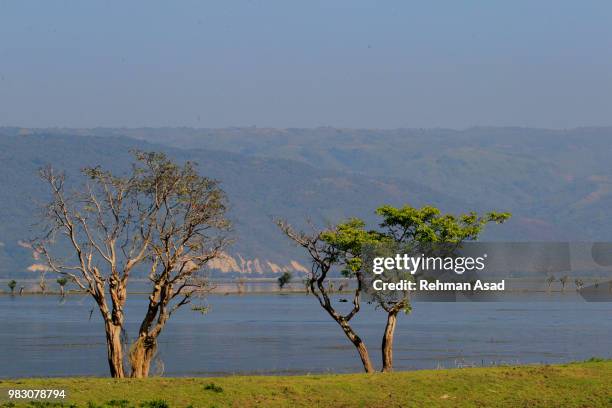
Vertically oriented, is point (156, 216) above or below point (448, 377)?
above

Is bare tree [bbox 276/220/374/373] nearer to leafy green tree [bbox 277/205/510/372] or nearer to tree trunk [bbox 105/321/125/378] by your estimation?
leafy green tree [bbox 277/205/510/372]

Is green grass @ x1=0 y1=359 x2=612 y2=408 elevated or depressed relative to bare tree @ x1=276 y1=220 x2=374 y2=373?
depressed

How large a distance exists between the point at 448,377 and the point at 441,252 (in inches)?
469

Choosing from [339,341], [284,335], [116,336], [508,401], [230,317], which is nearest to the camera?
[508,401]

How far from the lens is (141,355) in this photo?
41.6 m

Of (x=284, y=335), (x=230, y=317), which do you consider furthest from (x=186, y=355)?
(x=230, y=317)

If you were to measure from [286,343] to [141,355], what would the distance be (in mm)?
49060

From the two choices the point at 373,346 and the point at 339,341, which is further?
the point at 339,341

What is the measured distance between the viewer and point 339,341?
9206cm

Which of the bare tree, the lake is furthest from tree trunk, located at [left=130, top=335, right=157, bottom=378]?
the lake

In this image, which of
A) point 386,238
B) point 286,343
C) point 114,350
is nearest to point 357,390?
point 114,350

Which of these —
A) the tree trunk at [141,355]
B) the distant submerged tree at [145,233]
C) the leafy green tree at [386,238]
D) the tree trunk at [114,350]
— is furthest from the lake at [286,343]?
the tree trunk at [114,350]

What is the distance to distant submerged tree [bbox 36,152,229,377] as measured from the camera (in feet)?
136

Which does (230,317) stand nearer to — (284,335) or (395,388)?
(284,335)
